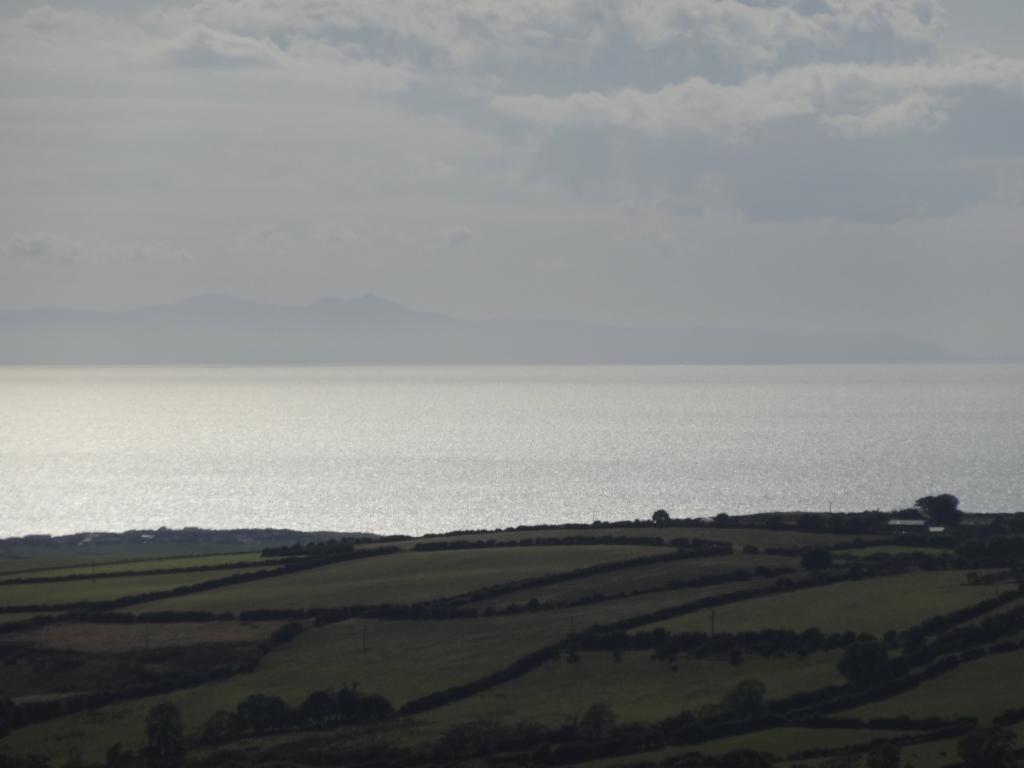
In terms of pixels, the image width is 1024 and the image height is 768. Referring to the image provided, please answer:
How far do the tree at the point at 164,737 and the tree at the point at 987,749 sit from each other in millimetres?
31010

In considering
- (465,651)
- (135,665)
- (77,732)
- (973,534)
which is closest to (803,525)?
(973,534)

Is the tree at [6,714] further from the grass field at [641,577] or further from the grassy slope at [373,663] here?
the grass field at [641,577]

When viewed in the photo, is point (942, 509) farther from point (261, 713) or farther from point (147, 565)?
point (261, 713)

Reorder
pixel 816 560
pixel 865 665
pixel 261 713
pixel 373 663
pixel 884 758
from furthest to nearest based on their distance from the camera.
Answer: pixel 816 560
pixel 373 663
pixel 865 665
pixel 261 713
pixel 884 758

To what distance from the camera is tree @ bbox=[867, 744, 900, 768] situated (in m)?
60.7

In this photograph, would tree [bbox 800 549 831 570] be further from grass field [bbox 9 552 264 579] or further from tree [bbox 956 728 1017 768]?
tree [bbox 956 728 1017 768]

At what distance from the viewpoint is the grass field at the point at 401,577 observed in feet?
326

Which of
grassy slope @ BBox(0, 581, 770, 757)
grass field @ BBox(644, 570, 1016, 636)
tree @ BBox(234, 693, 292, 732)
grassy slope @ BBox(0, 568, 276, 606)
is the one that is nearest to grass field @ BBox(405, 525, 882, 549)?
grass field @ BBox(644, 570, 1016, 636)

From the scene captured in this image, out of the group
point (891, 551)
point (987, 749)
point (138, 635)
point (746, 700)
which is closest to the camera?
point (987, 749)

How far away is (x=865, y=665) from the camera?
75.4 metres

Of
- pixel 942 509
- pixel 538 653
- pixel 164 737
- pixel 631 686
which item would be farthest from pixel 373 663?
pixel 942 509

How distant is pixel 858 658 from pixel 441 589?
1272 inches

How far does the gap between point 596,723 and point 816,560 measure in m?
37.5

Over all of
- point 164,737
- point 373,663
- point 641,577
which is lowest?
point 164,737
